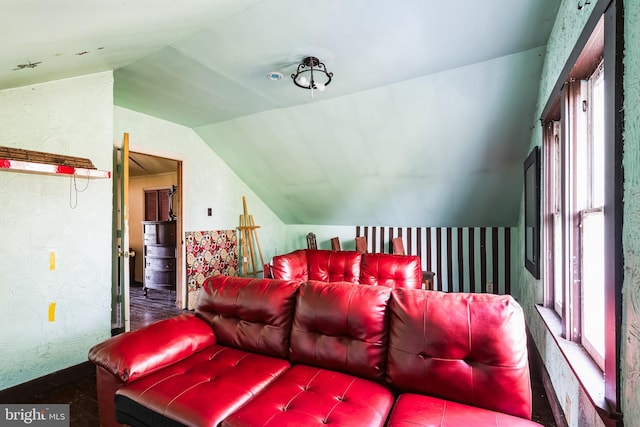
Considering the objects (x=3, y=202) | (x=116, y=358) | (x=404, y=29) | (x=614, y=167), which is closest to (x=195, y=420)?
(x=116, y=358)

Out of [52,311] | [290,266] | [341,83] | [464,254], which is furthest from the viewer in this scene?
[464,254]

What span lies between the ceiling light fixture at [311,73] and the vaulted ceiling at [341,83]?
73 millimetres

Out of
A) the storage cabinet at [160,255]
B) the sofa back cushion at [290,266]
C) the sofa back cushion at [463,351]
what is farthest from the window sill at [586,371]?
the storage cabinet at [160,255]

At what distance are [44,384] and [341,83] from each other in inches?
139

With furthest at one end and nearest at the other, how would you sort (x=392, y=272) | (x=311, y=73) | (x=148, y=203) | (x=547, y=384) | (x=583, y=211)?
(x=148, y=203), (x=392, y=272), (x=311, y=73), (x=547, y=384), (x=583, y=211)

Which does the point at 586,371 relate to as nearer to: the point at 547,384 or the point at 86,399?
the point at 547,384

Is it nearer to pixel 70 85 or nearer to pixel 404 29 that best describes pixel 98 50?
pixel 70 85

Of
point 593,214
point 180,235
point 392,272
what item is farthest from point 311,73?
point 180,235

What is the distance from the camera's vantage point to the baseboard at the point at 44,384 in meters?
2.17

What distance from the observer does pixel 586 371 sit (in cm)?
131

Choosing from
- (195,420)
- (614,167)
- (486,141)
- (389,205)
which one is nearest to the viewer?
(614,167)

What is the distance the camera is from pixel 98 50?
82.5 inches

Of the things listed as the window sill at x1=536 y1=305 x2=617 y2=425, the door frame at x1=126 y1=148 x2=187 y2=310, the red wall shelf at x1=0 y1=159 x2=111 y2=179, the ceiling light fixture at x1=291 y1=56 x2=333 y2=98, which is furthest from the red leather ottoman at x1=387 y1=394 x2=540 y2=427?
the door frame at x1=126 y1=148 x2=187 y2=310

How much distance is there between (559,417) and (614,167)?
1.56 meters
